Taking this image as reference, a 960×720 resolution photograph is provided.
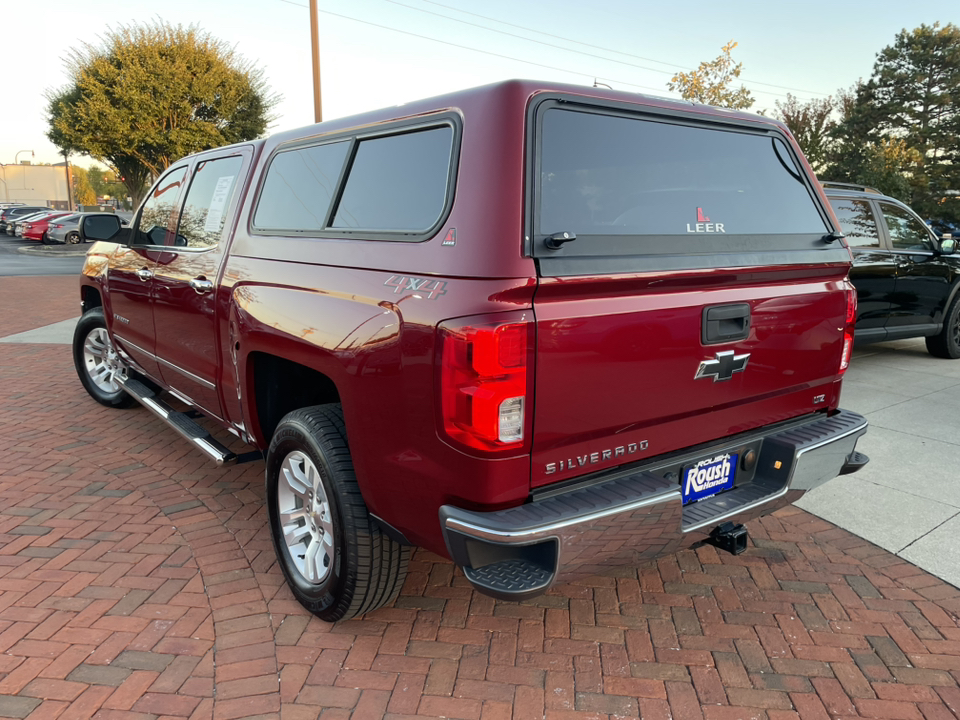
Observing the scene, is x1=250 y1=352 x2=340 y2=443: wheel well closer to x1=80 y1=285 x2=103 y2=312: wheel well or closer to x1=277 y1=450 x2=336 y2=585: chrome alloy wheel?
x1=277 y1=450 x2=336 y2=585: chrome alloy wheel

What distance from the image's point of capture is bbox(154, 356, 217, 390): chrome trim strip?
11.7ft

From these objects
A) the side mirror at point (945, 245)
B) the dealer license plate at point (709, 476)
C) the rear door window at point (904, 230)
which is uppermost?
the rear door window at point (904, 230)

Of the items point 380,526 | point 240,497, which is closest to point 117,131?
point 240,497

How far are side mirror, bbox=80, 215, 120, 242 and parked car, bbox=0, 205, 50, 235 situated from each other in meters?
40.2

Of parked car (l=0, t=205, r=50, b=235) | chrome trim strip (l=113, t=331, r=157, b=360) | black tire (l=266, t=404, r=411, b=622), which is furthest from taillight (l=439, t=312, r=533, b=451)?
parked car (l=0, t=205, r=50, b=235)

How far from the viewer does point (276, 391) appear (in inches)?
126

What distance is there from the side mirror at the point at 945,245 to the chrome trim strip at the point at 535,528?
659 centimetres

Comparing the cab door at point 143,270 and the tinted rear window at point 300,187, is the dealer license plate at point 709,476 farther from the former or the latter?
the cab door at point 143,270

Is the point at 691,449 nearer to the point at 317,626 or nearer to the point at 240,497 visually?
the point at 317,626

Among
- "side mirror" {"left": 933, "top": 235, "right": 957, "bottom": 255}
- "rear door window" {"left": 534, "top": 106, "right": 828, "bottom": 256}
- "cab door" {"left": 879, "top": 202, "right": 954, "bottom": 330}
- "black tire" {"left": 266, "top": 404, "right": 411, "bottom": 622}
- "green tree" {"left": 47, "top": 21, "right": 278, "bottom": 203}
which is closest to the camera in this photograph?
"rear door window" {"left": 534, "top": 106, "right": 828, "bottom": 256}

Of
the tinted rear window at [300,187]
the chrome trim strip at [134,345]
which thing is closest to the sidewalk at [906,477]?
the tinted rear window at [300,187]

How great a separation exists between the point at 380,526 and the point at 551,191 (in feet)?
4.27

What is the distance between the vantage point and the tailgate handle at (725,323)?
2.41 meters

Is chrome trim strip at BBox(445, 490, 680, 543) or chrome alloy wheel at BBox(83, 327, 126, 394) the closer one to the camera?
chrome trim strip at BBox(445, 490, 680, 543)
